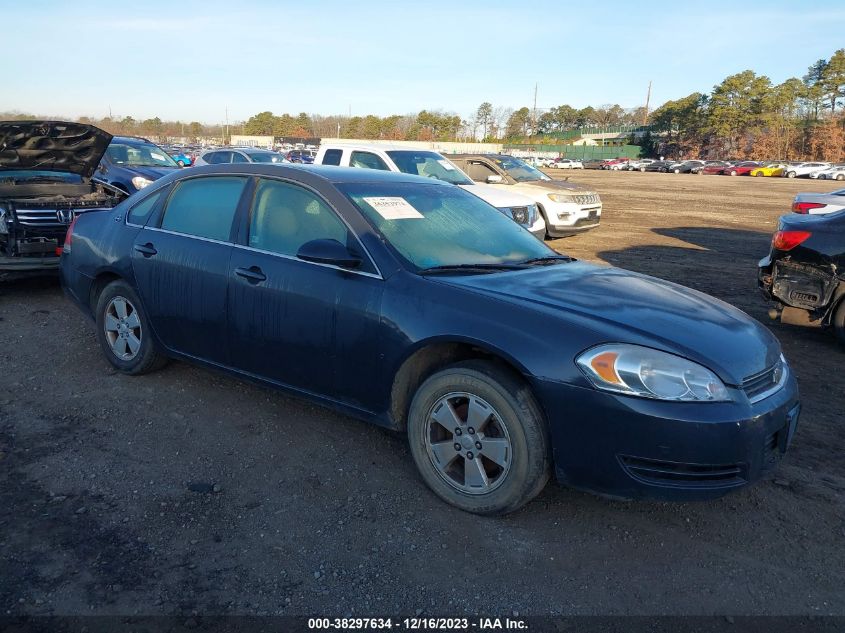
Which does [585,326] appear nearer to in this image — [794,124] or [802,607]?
[802,607]

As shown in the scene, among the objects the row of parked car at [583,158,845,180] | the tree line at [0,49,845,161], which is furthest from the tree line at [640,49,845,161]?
the row of parked car at [583,158,845,180]

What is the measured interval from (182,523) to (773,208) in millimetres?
24543

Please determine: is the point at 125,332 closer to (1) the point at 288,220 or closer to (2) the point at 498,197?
(1) the point at 288,220

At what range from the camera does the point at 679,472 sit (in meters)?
2.88

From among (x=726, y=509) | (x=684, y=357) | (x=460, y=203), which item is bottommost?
(x=726, y=509)

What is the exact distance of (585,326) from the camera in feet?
9.95

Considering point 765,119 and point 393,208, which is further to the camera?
point 765,119

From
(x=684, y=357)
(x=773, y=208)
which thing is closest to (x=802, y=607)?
(x=684, y=357)

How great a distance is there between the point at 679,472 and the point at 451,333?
3.85 feet

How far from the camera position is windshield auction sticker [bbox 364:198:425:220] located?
3.89m

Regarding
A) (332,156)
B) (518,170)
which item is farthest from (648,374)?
(518,170)

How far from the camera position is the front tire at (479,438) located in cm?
305

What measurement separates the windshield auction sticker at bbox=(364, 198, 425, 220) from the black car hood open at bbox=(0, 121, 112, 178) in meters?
5.22

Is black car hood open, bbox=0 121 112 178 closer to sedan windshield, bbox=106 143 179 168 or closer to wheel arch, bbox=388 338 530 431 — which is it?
sedan windshield, bbox=106 143 179 168
